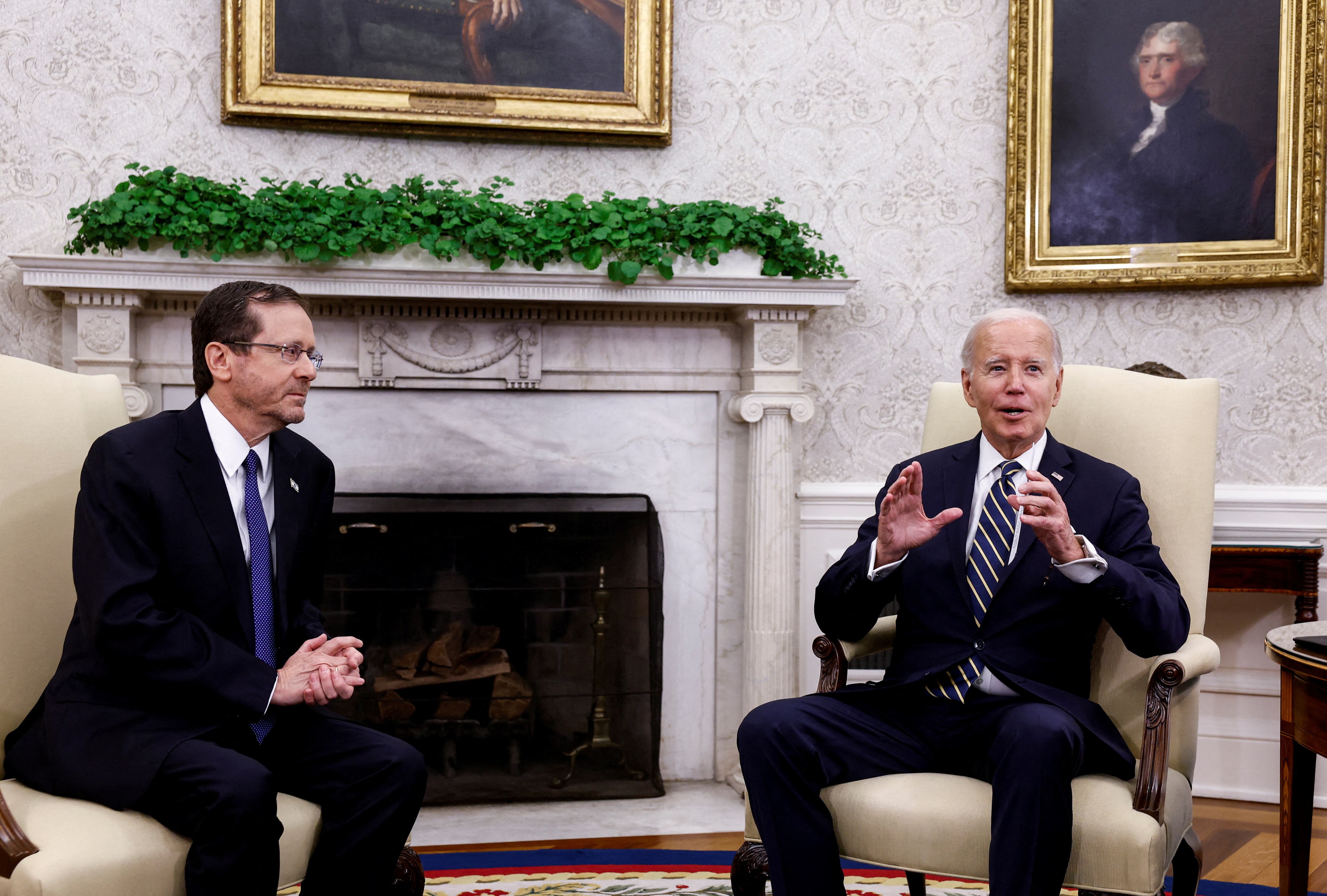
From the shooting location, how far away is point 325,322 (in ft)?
11.9

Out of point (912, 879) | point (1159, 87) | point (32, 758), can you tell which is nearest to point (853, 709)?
point (912, 879)

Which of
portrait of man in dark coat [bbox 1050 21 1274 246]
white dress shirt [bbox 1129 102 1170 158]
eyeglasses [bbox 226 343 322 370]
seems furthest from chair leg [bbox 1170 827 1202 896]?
white dress shirt [bbox 1129 102 1170 158]

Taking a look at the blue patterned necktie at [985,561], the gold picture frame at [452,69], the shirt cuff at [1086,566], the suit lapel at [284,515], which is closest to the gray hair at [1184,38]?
the gold picture frame at [452,69]

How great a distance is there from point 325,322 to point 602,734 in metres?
1.75

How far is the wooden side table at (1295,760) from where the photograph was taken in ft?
6.62

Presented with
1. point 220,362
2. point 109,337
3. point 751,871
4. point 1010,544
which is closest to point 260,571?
point 220,362

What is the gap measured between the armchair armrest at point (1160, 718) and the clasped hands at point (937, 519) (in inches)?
10.7

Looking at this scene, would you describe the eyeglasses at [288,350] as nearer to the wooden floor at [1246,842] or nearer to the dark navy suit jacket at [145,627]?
the dark navy suit jacket at [145,627]

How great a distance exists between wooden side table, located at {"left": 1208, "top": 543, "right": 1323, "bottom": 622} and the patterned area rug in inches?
37.9

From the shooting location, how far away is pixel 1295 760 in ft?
6.99

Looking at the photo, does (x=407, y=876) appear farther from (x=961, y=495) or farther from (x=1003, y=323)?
(x=1003, y=323)

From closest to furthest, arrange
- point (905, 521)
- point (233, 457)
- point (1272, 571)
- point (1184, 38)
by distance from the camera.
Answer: point (233, 457) < point (905, 521) < point (1272, 571) < point (1184, 38)

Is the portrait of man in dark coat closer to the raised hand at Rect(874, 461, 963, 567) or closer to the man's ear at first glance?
the raised hand at Rect(874, 461, 963, 567)

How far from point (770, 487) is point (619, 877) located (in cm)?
143
